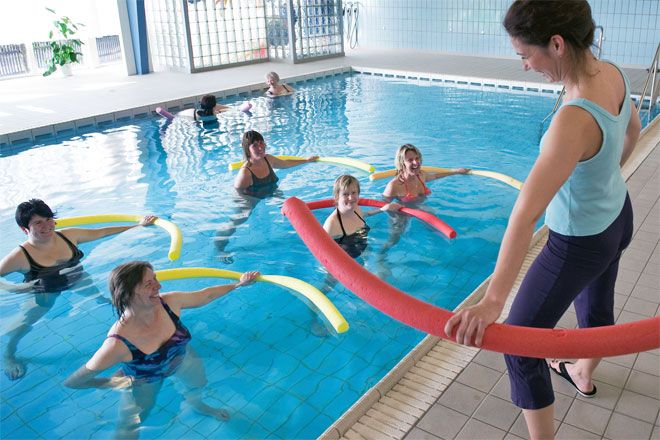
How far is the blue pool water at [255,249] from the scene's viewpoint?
338cm

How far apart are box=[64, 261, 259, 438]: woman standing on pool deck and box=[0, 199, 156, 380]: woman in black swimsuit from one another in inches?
39.4

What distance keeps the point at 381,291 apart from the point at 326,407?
190 centimetres

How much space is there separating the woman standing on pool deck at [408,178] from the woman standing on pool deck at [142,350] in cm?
261

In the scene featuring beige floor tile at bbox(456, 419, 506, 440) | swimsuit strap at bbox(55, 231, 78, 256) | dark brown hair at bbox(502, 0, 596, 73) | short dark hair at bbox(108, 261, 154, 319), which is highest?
dark brown hair at bbox(502, 0, 596, 73)

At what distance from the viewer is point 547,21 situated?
60.8 inches

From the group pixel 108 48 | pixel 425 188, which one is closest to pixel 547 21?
pixel 425 188

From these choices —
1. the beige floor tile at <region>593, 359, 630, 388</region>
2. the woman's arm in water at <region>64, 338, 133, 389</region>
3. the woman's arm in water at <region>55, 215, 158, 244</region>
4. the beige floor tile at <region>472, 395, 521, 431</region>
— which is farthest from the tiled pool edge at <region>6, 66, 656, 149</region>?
the beige floor tile at <region>593, 359, 630, 388</region>

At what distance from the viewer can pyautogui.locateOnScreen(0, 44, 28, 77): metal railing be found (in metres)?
17.2

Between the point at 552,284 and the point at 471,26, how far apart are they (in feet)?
48.9

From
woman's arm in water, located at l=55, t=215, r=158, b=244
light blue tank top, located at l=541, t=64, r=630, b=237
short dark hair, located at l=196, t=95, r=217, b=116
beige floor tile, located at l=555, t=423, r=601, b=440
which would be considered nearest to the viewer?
light blue tank top, located at l=541, t=64, r=630, b=237

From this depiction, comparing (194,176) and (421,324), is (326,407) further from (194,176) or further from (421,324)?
(194,176)

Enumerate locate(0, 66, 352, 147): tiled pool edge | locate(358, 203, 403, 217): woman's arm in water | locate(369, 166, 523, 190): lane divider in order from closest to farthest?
1. locate(358, 203, 403, 217): woman's arm in water
2. locate(369, 166, 523, 190): lane divider
3. locate(0, 66, 352, 147): tiled pool edge

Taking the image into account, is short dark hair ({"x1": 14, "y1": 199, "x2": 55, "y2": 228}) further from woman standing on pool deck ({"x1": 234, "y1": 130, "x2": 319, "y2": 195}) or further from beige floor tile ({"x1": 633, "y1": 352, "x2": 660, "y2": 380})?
beige floor tile ({"x1": 633, "y1": 352, "x2": 660, "y2": 380})

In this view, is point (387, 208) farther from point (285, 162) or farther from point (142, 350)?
point (142, 350)
